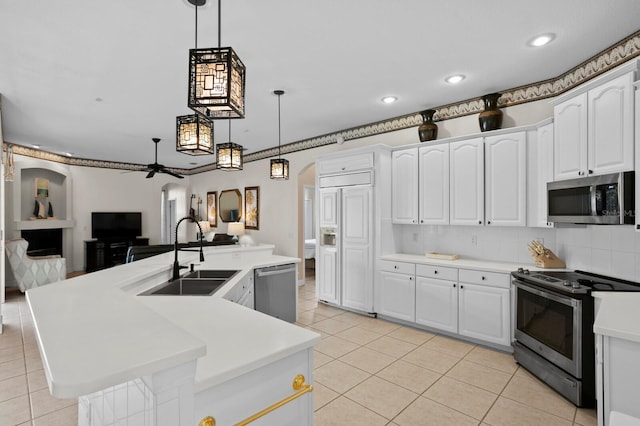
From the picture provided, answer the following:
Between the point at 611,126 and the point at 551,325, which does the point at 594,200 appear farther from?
the point at 551,325

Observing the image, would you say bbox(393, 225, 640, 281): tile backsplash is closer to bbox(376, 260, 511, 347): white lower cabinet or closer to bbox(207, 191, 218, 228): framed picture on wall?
bbox(376, 260, 511, 347): white lower cabinet

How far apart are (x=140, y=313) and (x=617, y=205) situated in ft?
10.1

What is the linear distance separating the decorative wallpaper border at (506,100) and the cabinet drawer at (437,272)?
190cm

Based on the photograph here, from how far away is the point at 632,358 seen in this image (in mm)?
1708

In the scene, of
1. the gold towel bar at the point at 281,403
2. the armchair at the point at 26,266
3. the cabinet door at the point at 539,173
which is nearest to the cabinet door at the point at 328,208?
the cabinet door at the point at 539,173

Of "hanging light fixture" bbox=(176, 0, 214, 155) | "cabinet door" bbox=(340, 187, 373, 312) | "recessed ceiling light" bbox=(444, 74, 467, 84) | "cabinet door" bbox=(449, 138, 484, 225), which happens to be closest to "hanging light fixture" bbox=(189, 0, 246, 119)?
"hanging light fixture" bbox=(176, 0, 214, 155)

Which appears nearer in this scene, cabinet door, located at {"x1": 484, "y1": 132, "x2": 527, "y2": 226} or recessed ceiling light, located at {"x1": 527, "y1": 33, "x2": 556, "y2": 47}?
recessed ceiling light, located at {"x1": 527, "y1": 33, "x2": 556, "y2": 47}

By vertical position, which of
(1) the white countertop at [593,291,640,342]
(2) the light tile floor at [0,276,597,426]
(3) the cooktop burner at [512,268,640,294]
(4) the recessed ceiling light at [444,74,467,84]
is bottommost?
(2) the light tile floor at [0,276,597,426]

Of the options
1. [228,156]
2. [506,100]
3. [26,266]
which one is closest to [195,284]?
[228,156]

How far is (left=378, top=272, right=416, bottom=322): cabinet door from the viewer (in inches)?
158

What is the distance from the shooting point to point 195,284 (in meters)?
2.79

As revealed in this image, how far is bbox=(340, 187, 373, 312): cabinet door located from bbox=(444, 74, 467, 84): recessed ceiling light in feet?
5.27

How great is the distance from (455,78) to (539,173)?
1259 millimetres

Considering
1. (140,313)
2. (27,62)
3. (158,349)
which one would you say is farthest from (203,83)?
(27,62)
